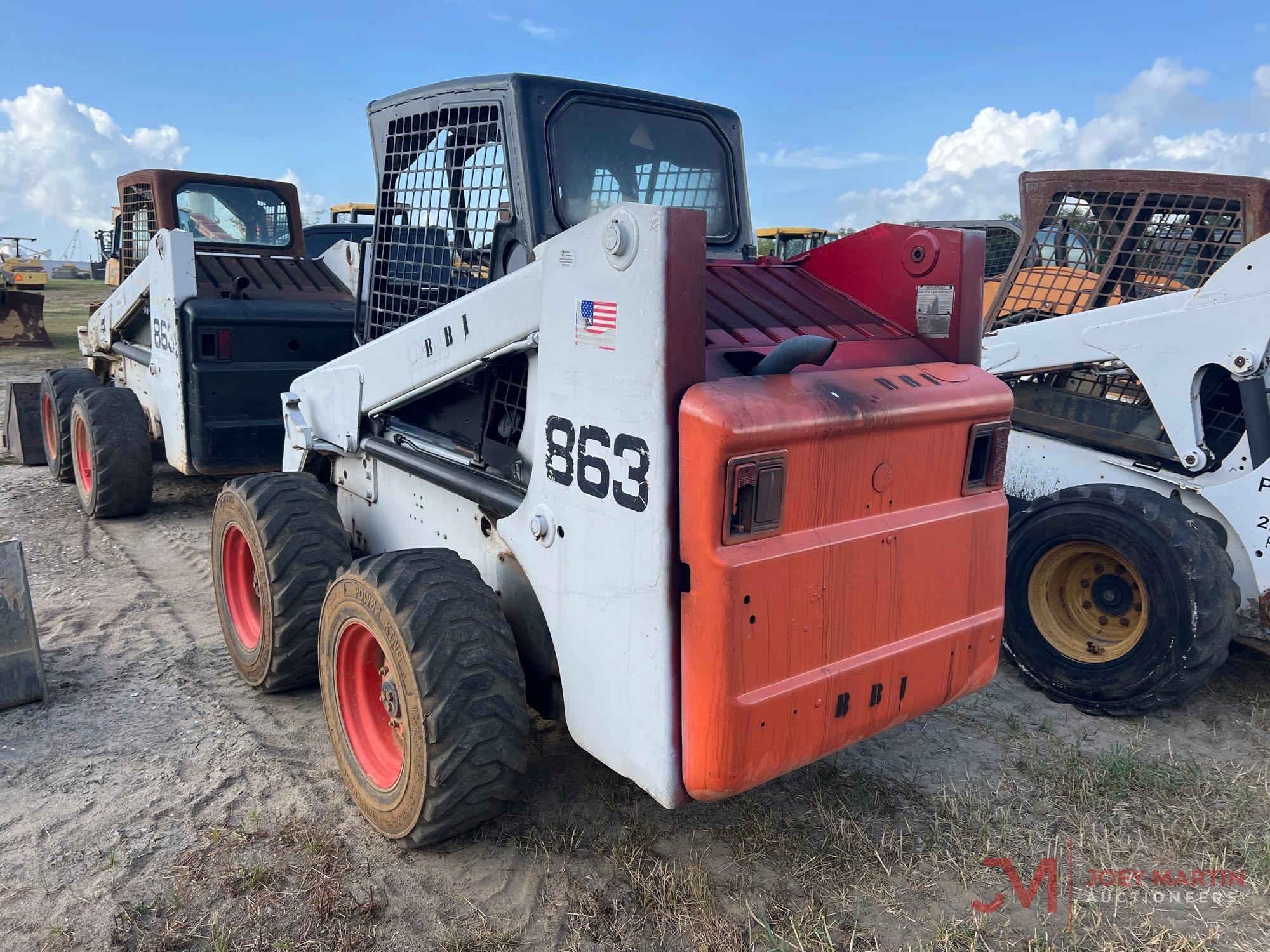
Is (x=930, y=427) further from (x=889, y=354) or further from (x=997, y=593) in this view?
(x=997, y=593)

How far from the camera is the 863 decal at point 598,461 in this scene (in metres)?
2.27

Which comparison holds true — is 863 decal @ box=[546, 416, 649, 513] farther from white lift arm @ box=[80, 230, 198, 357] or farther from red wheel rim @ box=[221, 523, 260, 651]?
white lift arm @ box=[80, 230, 198, 357]

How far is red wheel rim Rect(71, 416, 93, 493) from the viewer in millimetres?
6496

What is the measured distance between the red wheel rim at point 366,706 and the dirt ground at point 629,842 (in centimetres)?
19

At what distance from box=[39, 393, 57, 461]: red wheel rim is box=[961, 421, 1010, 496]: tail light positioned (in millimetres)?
6751

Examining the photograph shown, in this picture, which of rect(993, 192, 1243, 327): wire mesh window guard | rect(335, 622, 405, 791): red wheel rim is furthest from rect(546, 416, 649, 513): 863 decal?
rect(993, 192, 1243, 327): wire mesh window guard

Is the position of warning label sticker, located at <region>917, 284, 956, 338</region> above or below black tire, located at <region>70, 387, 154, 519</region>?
above

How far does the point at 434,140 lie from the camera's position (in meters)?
3.32

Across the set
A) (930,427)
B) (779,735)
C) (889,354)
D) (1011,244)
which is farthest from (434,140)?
(1011,244)

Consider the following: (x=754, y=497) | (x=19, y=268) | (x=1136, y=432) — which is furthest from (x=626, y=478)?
(x=19, y=268)

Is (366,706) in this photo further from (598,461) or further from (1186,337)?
(1186,337)

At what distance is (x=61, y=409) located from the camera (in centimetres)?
688

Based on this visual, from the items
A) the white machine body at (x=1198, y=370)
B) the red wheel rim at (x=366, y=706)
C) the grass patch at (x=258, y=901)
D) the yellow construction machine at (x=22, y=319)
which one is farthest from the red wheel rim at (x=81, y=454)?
the yellow construction machine at (x=22, y=319)
